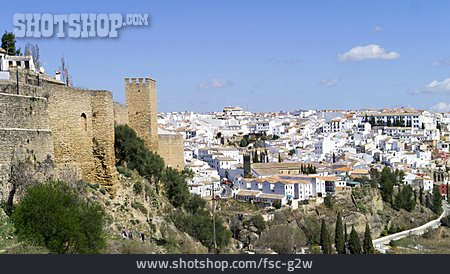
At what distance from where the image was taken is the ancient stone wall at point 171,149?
20.2 m

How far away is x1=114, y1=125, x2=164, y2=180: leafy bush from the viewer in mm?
16859

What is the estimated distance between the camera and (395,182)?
4925cm

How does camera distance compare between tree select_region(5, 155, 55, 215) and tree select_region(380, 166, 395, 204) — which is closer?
tree select_region(5, 155, 55, 215)

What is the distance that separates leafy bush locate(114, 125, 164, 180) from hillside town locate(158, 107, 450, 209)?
10.2m

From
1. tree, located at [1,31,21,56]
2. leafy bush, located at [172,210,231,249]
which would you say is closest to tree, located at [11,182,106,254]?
leafy bush, located at [172,210,231,249]

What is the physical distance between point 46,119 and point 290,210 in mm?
27162

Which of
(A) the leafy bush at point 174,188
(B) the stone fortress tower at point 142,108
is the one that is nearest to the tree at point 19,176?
(B) the stone fortress tower at point 142,108

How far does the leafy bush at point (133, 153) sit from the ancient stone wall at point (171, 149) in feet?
5.93

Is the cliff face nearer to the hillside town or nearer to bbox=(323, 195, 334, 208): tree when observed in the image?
bbox=(323, 195, 334, 208): tree

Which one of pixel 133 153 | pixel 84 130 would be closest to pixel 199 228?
pixel 133 153

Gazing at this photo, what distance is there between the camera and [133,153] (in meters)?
17.1

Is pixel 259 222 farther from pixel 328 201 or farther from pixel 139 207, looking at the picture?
pixel 139 207

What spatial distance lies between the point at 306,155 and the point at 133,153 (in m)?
46.0
